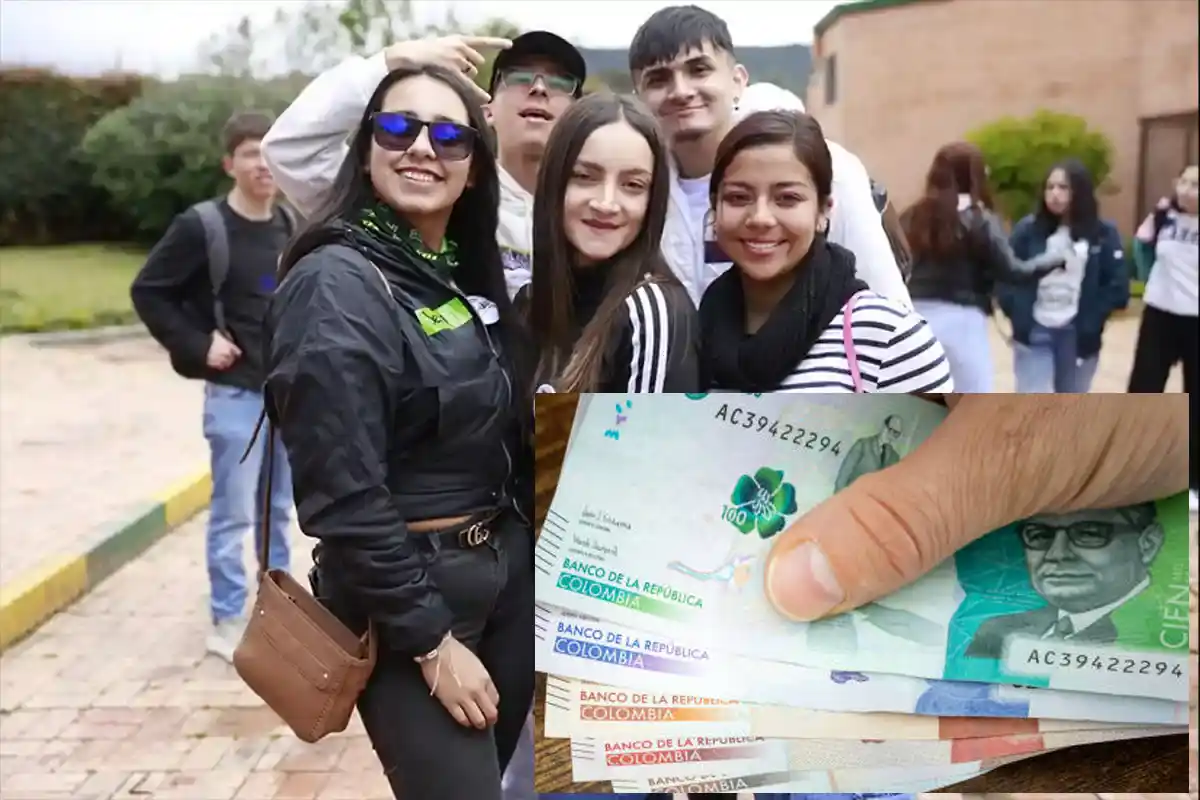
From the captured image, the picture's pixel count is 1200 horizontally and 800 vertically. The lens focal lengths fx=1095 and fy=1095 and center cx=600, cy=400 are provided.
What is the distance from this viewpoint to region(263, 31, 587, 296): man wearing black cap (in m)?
1.64

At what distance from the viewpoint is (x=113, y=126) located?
2090mm

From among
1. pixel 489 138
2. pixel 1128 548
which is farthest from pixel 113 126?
pixel 1128 548

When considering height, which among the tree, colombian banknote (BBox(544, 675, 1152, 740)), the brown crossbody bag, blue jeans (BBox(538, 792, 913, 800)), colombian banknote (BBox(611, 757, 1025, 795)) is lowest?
blue jeans (BBox(538, 792, 913, 800))

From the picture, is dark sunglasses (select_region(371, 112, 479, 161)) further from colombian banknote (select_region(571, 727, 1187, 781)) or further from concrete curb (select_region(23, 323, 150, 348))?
concrete curb (select_region(23, 323, 150, 348))

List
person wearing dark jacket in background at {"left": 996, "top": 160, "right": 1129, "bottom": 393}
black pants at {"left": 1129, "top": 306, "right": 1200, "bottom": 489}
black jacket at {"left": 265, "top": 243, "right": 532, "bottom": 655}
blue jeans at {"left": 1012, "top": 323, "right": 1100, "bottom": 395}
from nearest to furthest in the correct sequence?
1. black jacket at {"left": 265, "top": 243, "right": 532, "bottom": 655}
2. person wearing dark jacket in background at {"left": 996, "top": 160, "right": 1129, "bottom": 393}
3. blue jeans at {"left": 1012, "top": 323, "right": 1100, "bottom": 395}
4. black pants at {"left": 1129, "top": 306, "right": 1200, "bottom": 489}

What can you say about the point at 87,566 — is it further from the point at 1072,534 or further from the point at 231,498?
the point at 1072,534

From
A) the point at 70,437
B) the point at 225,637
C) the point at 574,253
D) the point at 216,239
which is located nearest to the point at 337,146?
the point at 574,253

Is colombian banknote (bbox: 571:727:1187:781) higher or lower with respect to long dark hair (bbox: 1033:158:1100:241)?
lower

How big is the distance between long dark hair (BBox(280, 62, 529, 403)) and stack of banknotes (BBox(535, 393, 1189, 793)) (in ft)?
0.63

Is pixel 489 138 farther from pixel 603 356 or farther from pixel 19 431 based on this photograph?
pixel 19 431

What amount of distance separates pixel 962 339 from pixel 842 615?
561 millimetres

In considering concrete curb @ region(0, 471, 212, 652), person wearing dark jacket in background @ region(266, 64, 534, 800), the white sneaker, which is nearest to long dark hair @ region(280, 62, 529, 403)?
person wearing dark jacket in background @ region(266, 64, 534, 800)

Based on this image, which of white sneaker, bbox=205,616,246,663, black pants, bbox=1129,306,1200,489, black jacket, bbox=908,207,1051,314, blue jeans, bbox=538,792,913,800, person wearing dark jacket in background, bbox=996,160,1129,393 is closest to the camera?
blue jeans, bbox=538,792,913,800

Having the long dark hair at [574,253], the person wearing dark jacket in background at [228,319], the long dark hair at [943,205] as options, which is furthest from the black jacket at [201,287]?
the long dark hair at [943,205]
